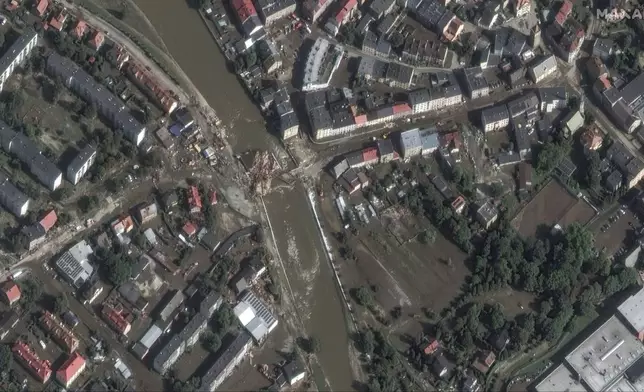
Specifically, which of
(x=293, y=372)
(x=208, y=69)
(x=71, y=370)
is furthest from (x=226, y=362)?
(x=208, y=69)

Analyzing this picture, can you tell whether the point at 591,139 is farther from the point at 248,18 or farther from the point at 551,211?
the point at 248,18

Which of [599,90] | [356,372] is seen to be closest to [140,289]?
[356,372]

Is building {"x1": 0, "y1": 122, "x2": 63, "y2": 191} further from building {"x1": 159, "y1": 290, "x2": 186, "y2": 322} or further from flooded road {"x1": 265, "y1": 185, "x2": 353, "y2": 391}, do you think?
flooded road {"x1": 265, "y1": 185, "x2": 353, "y2": 391}

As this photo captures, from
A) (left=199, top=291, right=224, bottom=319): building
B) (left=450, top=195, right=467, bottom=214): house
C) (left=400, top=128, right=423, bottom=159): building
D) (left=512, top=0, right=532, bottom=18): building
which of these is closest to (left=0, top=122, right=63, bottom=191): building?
(left=199, top=291, right=224, bottom=319): building

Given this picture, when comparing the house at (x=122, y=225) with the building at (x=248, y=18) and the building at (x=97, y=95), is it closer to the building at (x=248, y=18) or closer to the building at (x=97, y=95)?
the building at (x=97, y=95)

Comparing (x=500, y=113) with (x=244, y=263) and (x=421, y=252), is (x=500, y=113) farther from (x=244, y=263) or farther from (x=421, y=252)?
(x=244, y=263)
